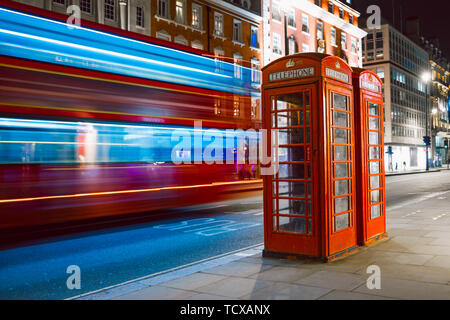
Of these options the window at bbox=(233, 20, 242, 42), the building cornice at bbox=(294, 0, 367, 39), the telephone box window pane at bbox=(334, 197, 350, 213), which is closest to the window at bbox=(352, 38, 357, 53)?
the building cornice at bbox=(294, 0, 367, 39)

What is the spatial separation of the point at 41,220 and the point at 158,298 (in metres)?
4.69

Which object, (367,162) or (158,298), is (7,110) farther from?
(367,162)

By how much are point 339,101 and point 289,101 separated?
79 cm

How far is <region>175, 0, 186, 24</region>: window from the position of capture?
100 feet

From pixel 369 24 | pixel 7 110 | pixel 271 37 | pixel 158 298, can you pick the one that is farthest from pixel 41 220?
pixel 369 24

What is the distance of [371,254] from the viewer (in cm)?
655

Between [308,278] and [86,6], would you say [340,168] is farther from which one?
[86,6]

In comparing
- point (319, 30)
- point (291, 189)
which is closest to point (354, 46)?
point (319, 30)

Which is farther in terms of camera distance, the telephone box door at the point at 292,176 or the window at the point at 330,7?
the window at the point at 330,7

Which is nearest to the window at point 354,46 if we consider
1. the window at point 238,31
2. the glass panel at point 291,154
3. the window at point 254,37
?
the window at point 254,37

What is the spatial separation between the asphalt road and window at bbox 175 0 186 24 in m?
22.3

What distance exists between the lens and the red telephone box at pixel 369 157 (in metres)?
6.97

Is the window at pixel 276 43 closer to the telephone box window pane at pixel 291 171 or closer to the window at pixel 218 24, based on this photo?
Result: the window at pixel 218 24

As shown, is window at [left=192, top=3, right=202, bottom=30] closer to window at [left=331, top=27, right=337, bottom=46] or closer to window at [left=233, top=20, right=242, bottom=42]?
A: window at [left=233, top=20, right=242, bottom=42]
